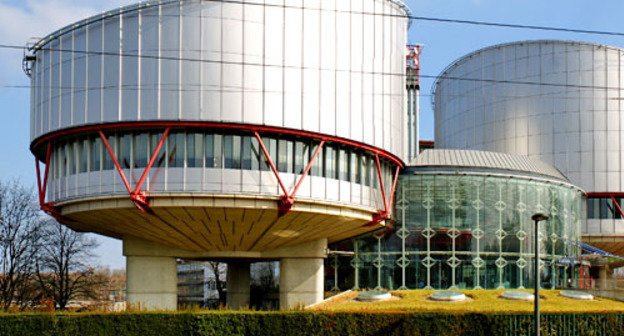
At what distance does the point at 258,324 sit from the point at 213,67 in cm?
1413

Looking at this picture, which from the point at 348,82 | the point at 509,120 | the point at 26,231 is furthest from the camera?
the point at 509,120

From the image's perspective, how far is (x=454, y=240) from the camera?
153 ft

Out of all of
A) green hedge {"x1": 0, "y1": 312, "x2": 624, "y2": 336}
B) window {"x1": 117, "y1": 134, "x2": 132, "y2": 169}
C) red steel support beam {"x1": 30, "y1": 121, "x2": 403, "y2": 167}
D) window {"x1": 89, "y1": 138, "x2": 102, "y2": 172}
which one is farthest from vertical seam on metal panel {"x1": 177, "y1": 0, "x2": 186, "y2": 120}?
green hedge {"x1": 0, "y1": 312, "x2": 624, "y2": 336}

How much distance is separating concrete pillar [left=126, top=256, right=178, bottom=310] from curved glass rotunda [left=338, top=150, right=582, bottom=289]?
36.3 feet

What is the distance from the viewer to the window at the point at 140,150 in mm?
37625

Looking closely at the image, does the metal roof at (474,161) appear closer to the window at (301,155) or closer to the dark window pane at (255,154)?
the window at (301,155)

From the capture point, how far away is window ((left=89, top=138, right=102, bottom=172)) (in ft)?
127

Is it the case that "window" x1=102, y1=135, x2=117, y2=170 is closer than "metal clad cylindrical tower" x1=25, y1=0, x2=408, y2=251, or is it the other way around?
"metal clad cylindrical tower" x1=25, y1=0, x2=408, y2=251

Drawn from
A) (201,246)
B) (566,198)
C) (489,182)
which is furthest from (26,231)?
(566,198)

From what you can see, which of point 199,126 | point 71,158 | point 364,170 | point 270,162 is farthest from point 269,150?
point 71,158

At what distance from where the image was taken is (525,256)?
47.9 m

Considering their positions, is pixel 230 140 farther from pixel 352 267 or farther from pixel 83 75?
pixel 352 267

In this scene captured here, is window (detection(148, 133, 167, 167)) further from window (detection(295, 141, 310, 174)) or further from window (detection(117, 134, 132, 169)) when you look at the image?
window (detection(295, 141, 310, 174))

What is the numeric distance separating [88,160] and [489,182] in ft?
82.0
